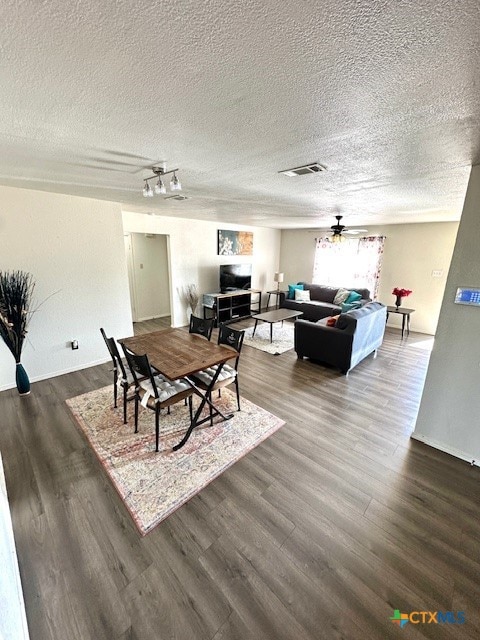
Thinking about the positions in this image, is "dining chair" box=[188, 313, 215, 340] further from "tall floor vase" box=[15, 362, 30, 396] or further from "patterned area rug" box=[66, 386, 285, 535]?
"tall floor vase" box=[15, 362, 30, 396]

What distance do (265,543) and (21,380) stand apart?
3.20 metres

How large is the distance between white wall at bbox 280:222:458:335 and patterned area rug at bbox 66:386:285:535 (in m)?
4.92

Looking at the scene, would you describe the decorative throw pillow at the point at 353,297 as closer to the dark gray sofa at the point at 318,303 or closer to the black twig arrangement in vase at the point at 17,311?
the dark gray sofa at the point at 318,303

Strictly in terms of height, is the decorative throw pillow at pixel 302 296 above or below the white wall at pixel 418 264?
below

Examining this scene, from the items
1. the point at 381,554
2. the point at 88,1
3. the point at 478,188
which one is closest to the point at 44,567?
the point at 381,554

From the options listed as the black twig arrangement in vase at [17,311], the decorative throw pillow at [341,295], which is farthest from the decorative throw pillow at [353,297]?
the black twig arrangement in vase at [17,311]

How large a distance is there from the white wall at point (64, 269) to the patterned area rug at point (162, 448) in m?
0.96

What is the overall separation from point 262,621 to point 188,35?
239cm

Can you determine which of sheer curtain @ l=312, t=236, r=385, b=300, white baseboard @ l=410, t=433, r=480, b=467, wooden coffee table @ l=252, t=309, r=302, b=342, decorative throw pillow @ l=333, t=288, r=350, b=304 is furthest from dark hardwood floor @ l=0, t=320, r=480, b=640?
Result: sheer curtain @ l=312, t=236, r=385, b=300

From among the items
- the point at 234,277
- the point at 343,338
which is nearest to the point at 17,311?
the point at 343,338

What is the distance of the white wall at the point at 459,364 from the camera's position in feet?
6.59

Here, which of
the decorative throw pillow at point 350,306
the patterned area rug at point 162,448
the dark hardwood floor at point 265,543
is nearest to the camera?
the dark hardwood floor at point 265,543

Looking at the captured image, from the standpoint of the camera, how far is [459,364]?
219cm

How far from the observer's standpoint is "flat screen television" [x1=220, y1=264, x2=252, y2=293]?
6.22 m
